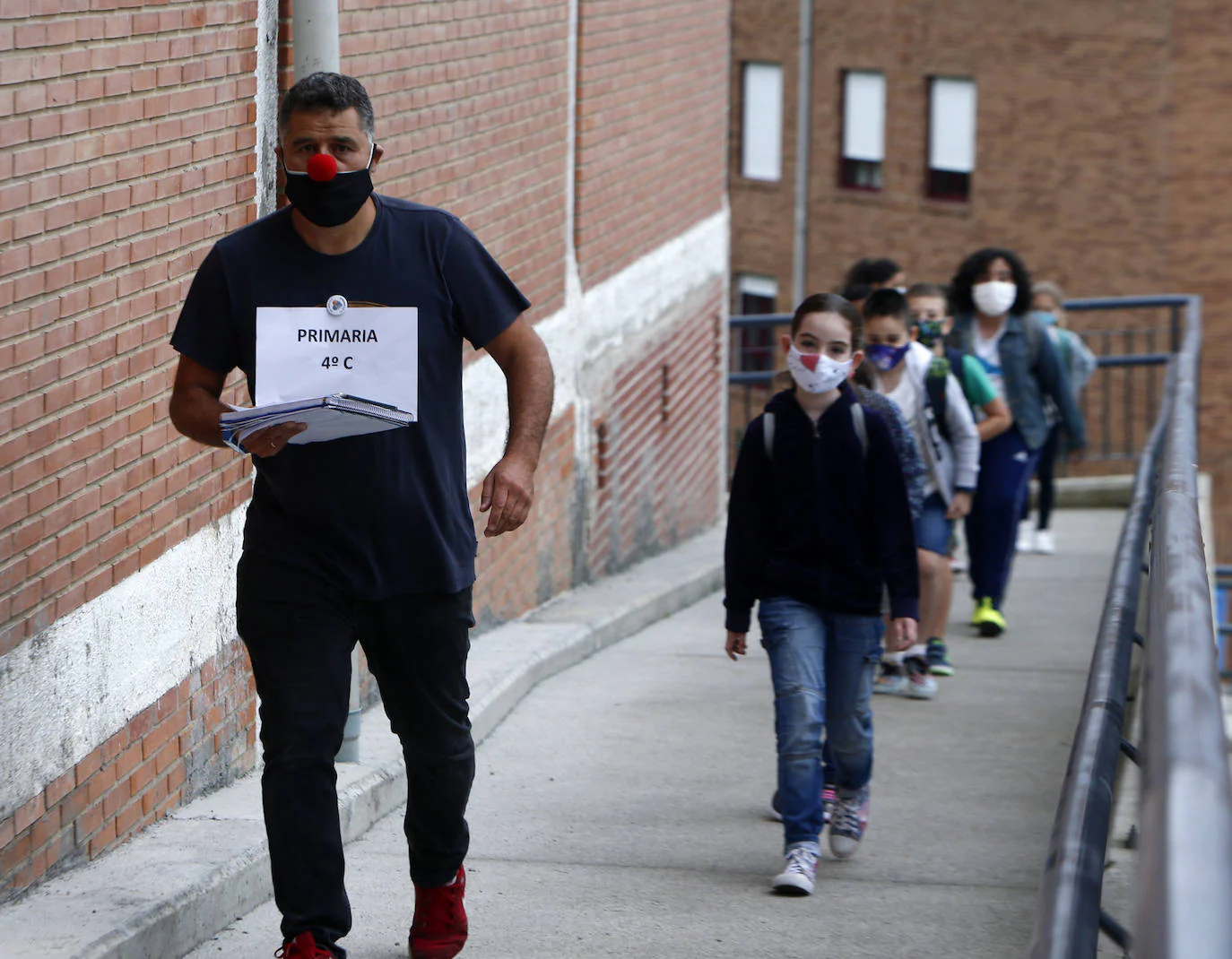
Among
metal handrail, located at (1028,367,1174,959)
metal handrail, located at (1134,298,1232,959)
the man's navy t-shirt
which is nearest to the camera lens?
metal handrail, located at (1134,298,1232,959)

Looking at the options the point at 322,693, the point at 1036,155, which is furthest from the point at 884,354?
the point at 1036,155

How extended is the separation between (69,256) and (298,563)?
924mm

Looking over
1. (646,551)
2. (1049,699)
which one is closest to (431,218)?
(1049,699)

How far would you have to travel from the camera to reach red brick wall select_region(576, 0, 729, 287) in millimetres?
9812

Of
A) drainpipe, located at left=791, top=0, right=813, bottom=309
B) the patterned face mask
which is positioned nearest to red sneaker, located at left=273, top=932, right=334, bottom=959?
the patterned face mask

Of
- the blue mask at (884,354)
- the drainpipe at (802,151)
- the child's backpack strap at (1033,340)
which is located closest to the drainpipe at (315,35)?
the blue mask at (884,354)

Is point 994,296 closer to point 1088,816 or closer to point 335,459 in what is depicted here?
point 335,459

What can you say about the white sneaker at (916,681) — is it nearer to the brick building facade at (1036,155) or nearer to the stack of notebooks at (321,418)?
the stack of notebooks at (321,418)

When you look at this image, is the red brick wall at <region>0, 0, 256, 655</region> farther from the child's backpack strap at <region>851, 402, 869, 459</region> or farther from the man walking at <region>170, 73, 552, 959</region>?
the child's backpack strap at <region>851, 402, 869, 459</region>

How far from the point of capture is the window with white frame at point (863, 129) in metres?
30.4

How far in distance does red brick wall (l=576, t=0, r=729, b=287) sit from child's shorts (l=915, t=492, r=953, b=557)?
2.58m

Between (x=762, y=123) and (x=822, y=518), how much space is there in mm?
27228

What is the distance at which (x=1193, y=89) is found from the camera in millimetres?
25922

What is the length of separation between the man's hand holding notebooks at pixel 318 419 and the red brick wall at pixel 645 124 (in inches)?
228
